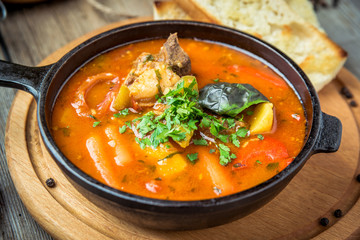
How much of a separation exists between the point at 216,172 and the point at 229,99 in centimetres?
60

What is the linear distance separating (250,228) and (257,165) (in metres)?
0.47

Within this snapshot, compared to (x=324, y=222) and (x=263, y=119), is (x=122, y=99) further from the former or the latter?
(x=324, y=222)

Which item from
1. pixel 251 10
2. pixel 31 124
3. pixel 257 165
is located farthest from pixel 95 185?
pixel 251 10

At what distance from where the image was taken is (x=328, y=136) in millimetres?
2623

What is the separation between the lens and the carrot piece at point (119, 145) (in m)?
2.64

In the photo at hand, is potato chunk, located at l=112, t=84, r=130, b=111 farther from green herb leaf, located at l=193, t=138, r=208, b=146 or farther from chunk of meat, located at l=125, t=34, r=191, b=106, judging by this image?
green herb leaf, located at l=193, t=138, r=208, b=146

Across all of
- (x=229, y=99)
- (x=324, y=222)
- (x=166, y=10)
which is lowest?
(x=166, y=10)

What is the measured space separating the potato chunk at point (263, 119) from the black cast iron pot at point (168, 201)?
11.8 inches

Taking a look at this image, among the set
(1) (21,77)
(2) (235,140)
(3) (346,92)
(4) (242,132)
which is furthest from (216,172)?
(3) (346,92)

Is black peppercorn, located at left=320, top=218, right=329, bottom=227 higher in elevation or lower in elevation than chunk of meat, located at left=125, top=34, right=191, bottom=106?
higher

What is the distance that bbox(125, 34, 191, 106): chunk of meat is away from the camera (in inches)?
119

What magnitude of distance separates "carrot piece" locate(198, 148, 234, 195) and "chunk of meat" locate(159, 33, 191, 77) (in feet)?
2.62

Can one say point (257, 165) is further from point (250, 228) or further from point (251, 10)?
point (251, 10)

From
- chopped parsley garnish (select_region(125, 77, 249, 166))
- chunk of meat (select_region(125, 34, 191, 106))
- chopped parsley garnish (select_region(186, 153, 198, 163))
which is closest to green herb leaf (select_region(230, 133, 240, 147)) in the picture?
chopped parsley garnish (select_region(125, 77, 249, 166))
